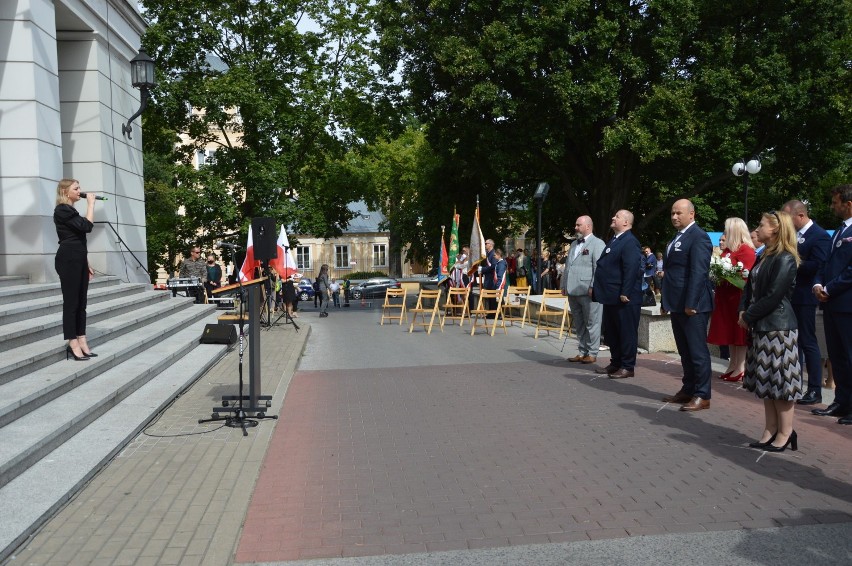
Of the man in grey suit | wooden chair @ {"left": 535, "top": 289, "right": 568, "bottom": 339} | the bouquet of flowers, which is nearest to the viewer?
the bouquet of flowers

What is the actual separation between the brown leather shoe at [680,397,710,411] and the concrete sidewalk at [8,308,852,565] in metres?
0.14

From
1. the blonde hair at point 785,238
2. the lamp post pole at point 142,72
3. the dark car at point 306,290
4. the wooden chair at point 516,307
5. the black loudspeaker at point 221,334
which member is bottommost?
the dark car at point 306,290

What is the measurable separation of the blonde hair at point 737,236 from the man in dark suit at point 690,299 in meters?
1.40

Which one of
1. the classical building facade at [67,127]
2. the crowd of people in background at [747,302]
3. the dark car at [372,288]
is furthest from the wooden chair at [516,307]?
the dark car at [372,288]

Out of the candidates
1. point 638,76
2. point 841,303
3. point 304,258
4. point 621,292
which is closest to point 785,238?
point 841,303

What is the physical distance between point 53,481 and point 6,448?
1.57 feet

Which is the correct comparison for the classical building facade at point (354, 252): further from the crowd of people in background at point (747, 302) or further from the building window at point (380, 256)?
the crowd of people in background at point (747, 302)

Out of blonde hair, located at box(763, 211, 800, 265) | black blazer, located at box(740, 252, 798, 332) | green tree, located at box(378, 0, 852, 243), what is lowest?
black blazer, located at box(740, 252, 798, 332)

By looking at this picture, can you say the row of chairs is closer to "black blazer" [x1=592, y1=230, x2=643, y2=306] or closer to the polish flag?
the polish flag

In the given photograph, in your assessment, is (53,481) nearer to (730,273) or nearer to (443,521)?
(443,521)

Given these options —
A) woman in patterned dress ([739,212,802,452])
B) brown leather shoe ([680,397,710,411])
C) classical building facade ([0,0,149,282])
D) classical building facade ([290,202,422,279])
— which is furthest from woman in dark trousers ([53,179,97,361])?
classical building facade ([290,202,422,279])

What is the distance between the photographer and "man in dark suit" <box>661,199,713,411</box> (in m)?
7.75

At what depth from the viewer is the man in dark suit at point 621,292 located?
9594 mm

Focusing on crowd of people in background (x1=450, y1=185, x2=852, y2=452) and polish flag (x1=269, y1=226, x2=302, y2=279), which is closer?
crowd of people in background (x1=450, y1=185, x2=852, y2=452)
